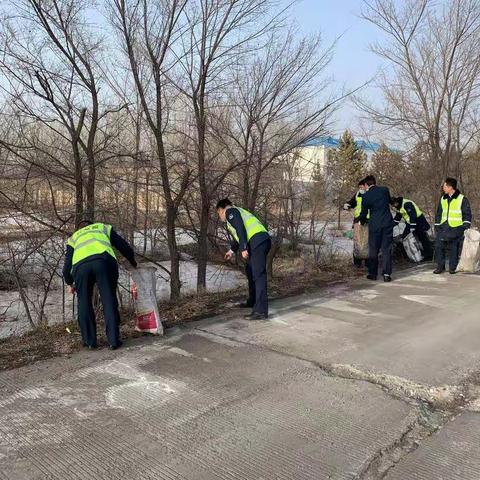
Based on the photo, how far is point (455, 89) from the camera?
11461 millimetres

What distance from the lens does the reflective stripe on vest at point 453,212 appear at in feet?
30.9

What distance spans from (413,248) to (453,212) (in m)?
1.81

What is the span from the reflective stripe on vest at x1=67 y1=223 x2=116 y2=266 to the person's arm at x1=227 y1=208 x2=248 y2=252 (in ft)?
5.29

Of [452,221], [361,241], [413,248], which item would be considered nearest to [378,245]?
[361,241]

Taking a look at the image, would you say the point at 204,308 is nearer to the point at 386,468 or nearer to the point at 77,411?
the point at 77,411

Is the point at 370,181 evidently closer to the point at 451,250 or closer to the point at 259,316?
the point at 451,250

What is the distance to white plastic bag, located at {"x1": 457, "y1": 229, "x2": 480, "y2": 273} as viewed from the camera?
30.6 ft

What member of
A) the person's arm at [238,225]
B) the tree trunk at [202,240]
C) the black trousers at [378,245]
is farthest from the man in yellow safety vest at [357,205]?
the person's arm at [238,225]

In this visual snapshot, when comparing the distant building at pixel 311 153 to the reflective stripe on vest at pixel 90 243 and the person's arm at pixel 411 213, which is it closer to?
the person's arm at pixel 411 213

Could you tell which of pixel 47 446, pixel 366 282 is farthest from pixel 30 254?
pixel 366 282

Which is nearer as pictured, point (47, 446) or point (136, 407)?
point (47, 446)

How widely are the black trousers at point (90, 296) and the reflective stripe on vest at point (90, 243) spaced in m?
0.08

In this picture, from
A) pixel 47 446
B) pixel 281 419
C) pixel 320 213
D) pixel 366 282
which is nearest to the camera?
pixel 47 446

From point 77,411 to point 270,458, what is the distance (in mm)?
1454
